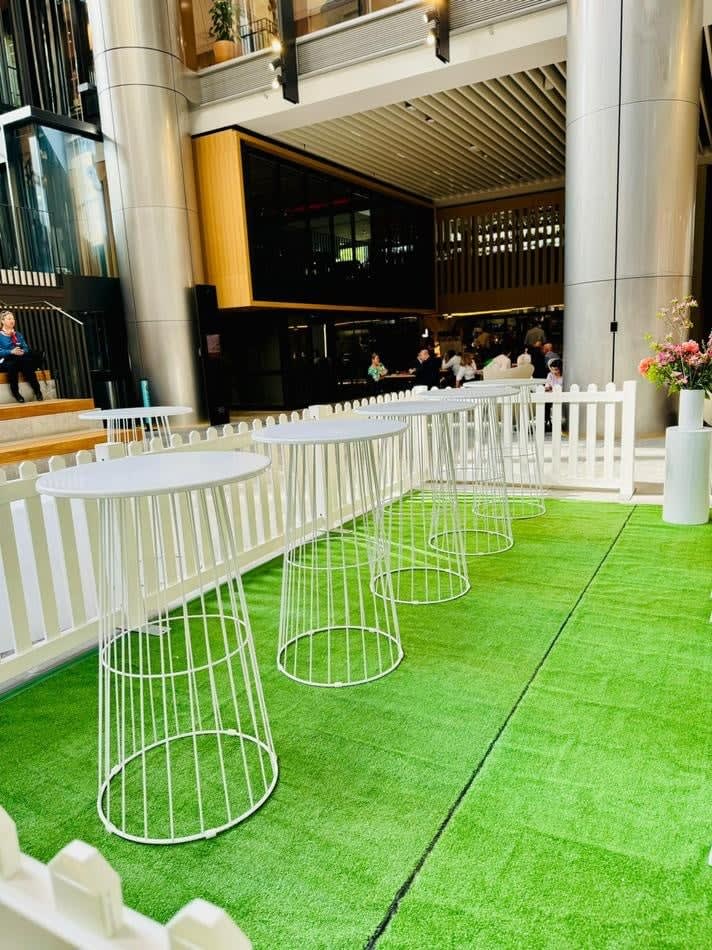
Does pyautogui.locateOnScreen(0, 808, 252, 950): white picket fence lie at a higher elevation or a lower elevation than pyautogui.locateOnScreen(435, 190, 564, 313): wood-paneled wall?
lower

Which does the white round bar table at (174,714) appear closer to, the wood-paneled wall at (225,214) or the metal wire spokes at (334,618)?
the metal wire spokes at (334,618)

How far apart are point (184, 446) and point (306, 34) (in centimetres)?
845

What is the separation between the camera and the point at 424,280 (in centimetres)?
1664

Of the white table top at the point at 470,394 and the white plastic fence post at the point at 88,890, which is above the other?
the white table top at the point at 470,394

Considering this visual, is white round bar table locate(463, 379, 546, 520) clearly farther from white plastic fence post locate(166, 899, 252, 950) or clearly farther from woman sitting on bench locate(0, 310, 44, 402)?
woman sitting on bench locate(0, 310, 44, 402)

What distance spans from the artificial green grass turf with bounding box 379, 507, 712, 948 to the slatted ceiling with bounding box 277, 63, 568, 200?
9241 millimetres

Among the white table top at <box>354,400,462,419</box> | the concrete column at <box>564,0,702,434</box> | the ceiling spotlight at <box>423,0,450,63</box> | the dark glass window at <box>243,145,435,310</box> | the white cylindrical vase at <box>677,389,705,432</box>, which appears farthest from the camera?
the dark glass window at <box>243,145,435,310</box>

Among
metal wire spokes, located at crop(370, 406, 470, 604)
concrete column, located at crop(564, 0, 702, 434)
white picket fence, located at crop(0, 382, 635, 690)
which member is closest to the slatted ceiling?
concrete column, located at crop(564, 0, 702, 434)

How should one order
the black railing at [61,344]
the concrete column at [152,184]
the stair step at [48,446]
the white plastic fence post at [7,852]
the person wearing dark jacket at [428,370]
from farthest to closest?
1. the black railing at [61,344]
2. the concrete column at [152,184]
3. the person wearing dark jacket at [428,370]
4. the stair step at [48,446]
5. the white plastic fence post at [7,852]

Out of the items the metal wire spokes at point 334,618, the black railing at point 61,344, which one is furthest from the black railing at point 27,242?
the metal wire spokes at point 334,618

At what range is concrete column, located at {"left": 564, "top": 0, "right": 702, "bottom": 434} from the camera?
22.1 feet

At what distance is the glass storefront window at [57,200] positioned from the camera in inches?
397

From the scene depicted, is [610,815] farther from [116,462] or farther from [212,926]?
[116,462]

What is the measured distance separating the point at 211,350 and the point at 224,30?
4.99 meters
